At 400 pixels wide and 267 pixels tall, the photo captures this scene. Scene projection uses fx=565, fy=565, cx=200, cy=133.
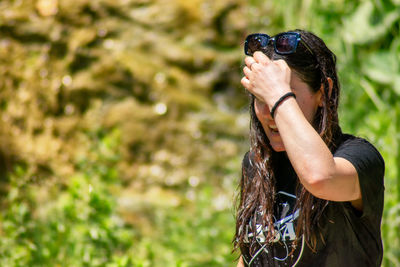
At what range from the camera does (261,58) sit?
175 cm

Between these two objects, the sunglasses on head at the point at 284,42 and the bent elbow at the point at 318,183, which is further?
the sunglasses on head at the point at 284,42

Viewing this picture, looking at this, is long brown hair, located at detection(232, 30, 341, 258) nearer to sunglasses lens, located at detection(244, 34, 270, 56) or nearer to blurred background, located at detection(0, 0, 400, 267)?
sunglasses lens, located at detection(244, 34, 270, 56)

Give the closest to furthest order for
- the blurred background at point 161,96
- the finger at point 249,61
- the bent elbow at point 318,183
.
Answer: the bent elbow at point 318,183 → the finger at point 249,61 → the blurred background at point 161,96

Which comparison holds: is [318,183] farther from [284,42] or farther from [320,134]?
[284,42]

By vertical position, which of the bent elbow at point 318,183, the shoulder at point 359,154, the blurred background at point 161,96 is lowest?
the blurred background at point 161,96

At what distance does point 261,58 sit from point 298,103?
18 cm

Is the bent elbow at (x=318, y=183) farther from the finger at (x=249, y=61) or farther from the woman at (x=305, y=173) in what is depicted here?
the finger at (x=249, y=61)

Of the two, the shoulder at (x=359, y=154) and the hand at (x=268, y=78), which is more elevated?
the hand at (x=268, y=78)

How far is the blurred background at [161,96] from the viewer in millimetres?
4352

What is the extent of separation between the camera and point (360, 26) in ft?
15.5

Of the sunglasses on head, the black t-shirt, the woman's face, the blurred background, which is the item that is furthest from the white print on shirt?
the blurred background

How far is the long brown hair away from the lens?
1763 mm

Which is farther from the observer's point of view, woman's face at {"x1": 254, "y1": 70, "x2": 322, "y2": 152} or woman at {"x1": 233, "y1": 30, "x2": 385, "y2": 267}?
woman's face at {"x1": 254, "y1": 70, "x2": 322, "y2": 152}

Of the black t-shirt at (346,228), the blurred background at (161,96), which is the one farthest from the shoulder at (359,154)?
→ the blurred background at (161,96)
